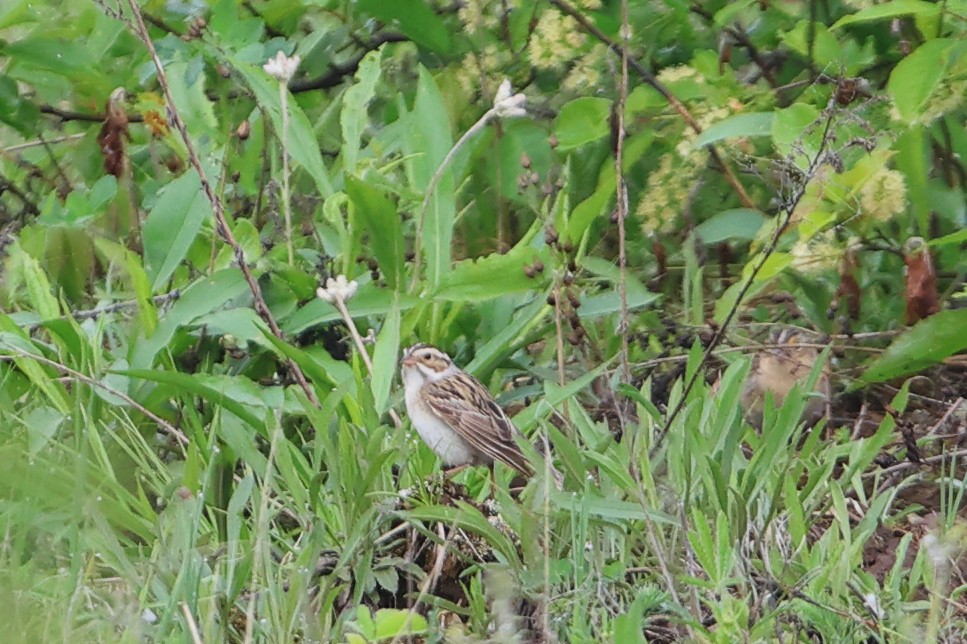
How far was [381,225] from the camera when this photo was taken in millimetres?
4875

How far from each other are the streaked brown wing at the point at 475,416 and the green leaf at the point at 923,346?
106 centimetres

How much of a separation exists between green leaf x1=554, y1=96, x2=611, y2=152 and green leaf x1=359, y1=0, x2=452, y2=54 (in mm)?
721

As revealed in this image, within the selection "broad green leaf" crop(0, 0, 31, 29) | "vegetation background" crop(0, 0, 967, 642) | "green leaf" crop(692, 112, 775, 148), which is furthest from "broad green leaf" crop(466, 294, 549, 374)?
"broad green leaf" crop(0, 0, 31, 29)

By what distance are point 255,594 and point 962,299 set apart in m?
2.73

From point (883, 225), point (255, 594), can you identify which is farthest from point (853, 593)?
point (883, 225)

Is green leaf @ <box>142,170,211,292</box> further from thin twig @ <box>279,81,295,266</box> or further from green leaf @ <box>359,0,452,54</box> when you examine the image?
green leaf @ <box>359,0,452,54</box>

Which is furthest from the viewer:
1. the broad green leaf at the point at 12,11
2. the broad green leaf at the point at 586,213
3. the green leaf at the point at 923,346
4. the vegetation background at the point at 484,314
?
the broad green leaf at the point at 12,11

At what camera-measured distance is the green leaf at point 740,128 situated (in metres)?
4.58

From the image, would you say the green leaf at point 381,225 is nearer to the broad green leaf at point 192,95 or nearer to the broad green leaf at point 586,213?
the broad green leaf at point 586,213

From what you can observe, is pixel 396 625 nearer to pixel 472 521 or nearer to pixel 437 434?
pixel 472 521

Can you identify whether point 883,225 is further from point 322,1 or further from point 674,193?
point 322,1

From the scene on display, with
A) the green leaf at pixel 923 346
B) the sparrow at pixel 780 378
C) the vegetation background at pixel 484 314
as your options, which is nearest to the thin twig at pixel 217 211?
the vegetation background at pixel 484 314

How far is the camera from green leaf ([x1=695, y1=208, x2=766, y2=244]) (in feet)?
16.9

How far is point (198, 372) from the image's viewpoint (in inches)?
196
